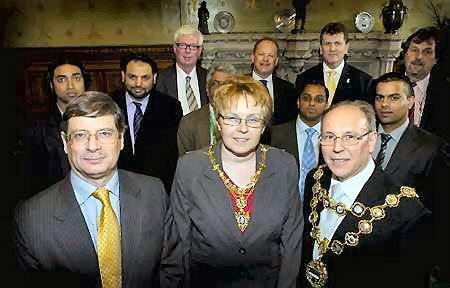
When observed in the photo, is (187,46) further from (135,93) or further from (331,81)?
(331,81)

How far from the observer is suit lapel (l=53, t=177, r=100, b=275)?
62.6 inches

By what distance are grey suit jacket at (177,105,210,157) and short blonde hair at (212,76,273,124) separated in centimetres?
93

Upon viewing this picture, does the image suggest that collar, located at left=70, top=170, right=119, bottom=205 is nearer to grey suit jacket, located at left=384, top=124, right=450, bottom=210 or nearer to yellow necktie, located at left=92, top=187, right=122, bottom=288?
yellow necktie, located at left=92, top=187, right=122, bottom=288

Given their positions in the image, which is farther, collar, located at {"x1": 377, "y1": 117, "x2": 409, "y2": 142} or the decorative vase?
the decorative vase

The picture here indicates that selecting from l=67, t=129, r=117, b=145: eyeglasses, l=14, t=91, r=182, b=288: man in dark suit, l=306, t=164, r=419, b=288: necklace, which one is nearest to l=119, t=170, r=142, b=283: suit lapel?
l=14, t=91, r=182, b=288: man in dark suit

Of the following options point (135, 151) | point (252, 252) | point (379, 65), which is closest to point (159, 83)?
point (135, 151)

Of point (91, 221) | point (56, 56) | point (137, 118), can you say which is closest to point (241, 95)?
point (91, 221)

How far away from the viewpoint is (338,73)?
12.1ft

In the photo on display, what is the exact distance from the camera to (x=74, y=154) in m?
1.63

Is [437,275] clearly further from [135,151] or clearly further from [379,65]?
[379,65]

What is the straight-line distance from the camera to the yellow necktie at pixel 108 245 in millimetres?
1635

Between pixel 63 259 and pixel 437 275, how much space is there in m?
1.87

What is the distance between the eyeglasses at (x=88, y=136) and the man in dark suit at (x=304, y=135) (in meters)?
1.34

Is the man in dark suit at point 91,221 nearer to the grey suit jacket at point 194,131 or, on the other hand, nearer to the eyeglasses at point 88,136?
the eyeglasses at point 88,136
